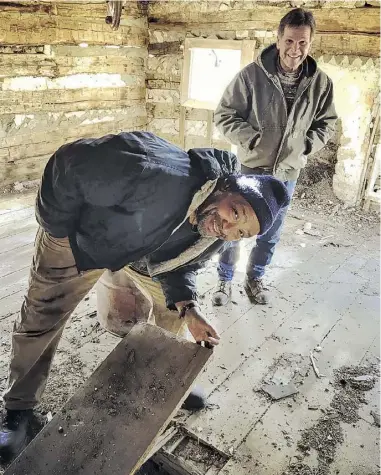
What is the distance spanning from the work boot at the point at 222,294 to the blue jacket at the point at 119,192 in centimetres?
152

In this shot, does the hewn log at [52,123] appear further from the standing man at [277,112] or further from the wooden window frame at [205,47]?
the standing man at [277,112]

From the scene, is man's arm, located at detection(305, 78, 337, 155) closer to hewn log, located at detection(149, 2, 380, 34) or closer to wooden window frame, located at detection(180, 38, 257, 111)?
hewn log, located at detection(149, 2, 380, 34)

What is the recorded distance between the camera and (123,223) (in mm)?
1693

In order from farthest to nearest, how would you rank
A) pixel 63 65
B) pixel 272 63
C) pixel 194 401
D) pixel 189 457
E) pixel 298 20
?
pixel 63 65 → pixel 272 63 → pixel 298 20 → pixel 194 401 → pixel 189 457

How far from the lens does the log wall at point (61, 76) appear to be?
4.93 m

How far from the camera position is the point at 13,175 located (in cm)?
537

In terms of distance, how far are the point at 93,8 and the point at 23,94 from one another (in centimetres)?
142

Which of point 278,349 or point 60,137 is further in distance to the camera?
point 60,137

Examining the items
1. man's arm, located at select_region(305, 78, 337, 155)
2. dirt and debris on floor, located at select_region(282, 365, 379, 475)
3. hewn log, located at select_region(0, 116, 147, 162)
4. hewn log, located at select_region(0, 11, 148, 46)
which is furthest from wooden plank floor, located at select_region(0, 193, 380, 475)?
hewn log, located at select_region(0, 11, 148, 46)

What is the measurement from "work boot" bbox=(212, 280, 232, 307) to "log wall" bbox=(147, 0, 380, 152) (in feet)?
9.95

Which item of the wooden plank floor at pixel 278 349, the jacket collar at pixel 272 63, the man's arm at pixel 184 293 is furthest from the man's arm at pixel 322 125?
the man's arm at pixel 184 293

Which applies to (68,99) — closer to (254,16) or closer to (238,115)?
(254,16)

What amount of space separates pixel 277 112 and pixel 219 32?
296cm

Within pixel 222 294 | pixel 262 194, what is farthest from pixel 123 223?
pixel 222 294
